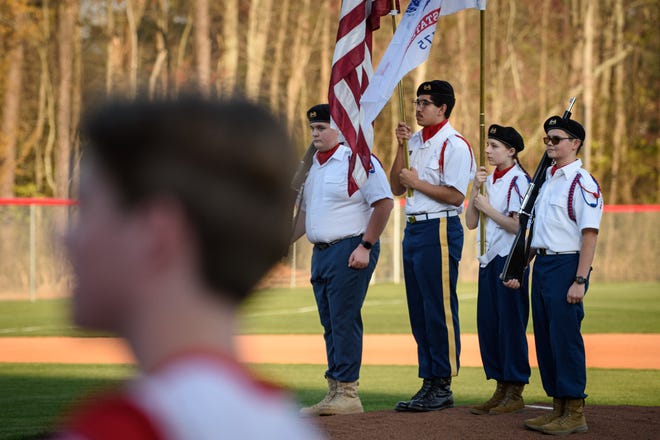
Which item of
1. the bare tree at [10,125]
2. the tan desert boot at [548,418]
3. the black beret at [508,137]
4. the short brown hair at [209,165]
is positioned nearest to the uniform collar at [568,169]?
the black beret at [508,137]

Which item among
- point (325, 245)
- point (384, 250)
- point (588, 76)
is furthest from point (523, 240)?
point (588, 76)

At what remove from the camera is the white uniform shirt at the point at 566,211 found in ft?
25.2

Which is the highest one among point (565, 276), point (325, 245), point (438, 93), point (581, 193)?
point (438, 93)

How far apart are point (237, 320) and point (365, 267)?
7.11 meters

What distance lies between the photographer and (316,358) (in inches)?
570

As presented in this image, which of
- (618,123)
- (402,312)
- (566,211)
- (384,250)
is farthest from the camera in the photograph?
(618,123)

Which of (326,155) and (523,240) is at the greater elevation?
(326,155)

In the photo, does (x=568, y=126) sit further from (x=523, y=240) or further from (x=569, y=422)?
(x=569, y=422)

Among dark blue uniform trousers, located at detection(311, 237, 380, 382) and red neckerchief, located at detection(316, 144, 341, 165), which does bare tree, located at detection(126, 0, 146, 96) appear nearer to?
red neckerchief, located at detection(316, 144, 341, 165)

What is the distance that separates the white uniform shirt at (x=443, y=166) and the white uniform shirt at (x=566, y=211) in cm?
81

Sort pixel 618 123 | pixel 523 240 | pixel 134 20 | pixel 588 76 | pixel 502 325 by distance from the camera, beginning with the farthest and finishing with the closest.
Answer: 1. pixel 618 123
2. pixel 134 20
3. pixel 588 76
4. pixel 502 325
5. pixel 523 240

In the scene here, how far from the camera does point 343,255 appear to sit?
852 cm

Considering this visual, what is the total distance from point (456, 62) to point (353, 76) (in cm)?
3911

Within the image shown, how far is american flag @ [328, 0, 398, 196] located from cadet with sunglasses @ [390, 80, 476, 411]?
0.32 metres
